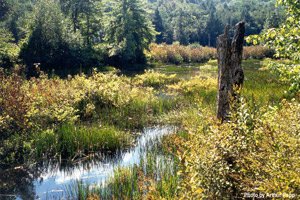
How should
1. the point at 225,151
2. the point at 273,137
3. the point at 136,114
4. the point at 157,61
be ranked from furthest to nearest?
the point at 157,61 < the point at 136,114 < the point at 225,151 < the point at 273,137

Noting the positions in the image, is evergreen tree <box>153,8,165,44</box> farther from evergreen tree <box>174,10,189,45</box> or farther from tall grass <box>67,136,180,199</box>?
tall grass <box>67,136,180,199</box>

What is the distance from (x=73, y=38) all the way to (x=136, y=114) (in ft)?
71.9

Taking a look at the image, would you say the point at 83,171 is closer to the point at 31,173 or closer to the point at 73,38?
the point at 31,173

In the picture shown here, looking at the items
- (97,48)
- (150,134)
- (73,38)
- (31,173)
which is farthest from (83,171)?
(97,48)

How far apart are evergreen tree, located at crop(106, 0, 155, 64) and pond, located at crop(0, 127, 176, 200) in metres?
28.5

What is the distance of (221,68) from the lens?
6.09 m

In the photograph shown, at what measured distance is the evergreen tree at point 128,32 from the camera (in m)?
36.8

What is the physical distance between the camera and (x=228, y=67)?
237 inches

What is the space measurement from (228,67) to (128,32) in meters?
32.7

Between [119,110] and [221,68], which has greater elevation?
[221,68]

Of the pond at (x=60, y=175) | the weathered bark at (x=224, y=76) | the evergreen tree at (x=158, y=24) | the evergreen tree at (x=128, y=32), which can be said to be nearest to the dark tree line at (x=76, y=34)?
the evergreen tree at (x=128, y=32)

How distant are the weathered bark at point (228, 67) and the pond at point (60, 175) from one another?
103 inches

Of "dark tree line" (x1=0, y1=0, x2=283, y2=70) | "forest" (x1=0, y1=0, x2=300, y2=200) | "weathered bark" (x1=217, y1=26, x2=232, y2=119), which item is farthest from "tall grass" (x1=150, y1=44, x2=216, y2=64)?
"weathered bark" (x1=217, y1=26, x2=232, y2=119)

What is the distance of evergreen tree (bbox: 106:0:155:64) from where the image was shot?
36.8 metres
